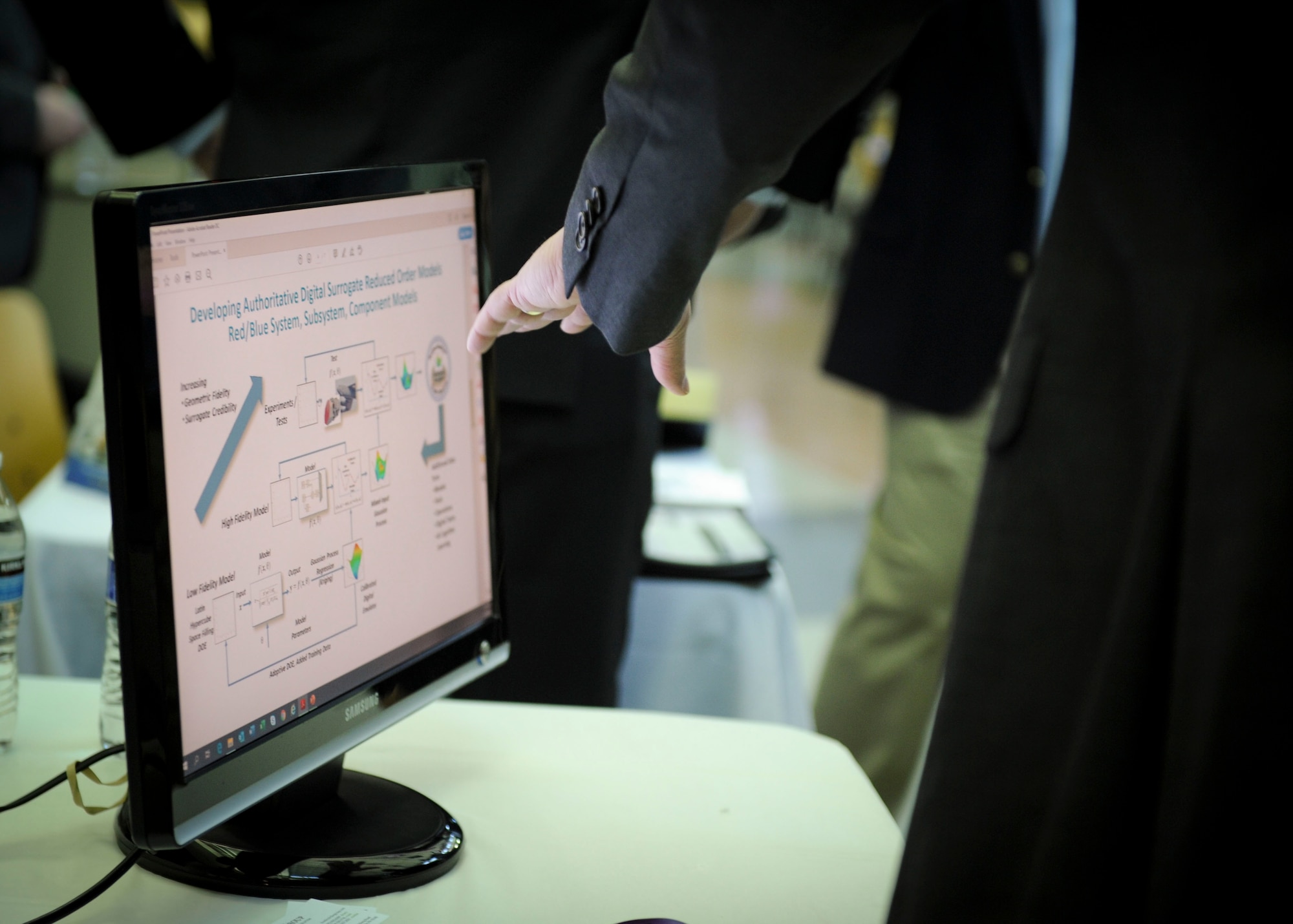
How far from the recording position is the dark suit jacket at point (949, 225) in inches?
77.5

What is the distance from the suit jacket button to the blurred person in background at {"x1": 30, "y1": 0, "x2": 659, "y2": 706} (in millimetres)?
506

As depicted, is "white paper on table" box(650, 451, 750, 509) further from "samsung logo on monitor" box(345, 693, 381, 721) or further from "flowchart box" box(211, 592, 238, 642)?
"flowchart box" box(211, 592, 238, 642)

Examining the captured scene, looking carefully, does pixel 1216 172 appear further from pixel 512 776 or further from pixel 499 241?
pixel 499 241

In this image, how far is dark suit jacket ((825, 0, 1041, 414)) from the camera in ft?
6.46

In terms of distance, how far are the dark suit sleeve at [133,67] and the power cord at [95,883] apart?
997 millimetres

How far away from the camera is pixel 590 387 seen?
1.33 m

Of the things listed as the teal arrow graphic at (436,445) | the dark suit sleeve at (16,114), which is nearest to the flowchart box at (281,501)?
the teal arrow graphic at (436,445)

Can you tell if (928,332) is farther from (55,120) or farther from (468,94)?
(55,120)

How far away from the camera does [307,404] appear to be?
0.70 metres

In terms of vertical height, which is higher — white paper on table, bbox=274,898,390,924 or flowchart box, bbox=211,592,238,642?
flowchart box, bbox=211,592,238,642

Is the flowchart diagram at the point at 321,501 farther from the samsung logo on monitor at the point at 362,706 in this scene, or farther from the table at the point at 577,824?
the table at the point at 577,824

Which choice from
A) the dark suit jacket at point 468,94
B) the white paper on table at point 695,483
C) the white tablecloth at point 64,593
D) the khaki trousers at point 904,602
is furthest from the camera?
the khaki trousers at point 904,602

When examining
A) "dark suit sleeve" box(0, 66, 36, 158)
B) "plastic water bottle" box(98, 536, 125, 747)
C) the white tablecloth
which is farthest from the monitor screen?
"dark suit sleeve" box(0, 66, 36, 158)

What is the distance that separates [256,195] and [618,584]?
2.74 feet
